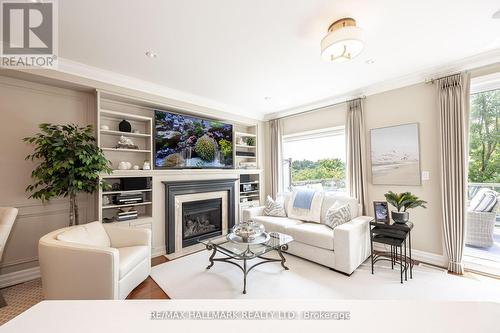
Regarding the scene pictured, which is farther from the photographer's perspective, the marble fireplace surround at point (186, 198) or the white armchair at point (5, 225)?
the marble fireplace surround at point (186, 198)

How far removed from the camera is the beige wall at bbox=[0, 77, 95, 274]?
245 cm

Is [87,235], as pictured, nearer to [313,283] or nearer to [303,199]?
[313,283]

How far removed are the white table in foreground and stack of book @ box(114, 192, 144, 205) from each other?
2.70 m

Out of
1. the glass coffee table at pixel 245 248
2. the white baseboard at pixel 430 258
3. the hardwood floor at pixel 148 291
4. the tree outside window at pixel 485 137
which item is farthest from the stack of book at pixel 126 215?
the tree outside window at pixel 485 137

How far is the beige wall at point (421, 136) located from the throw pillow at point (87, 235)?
3.74 m

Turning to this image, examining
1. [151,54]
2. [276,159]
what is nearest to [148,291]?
[151,54]

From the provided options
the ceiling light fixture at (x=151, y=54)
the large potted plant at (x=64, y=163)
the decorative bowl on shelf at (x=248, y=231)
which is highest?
the ceiling light fixture at (x=151, y=54)

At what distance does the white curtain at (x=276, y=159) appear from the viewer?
4.74 meters

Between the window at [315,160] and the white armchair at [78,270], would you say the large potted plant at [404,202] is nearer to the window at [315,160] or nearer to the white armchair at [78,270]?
the window at [315,160]

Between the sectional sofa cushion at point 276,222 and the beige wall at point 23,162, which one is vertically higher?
the beige wall at point 23,162

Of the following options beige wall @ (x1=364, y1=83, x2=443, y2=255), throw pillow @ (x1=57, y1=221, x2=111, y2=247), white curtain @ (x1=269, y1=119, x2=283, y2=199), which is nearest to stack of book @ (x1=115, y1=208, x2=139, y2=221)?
throw pillow @ (x1=57, y1=221, x2=111, y2=247)

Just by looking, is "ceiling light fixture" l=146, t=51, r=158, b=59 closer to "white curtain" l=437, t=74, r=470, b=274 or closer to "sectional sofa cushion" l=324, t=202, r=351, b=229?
"sectional sofa cushion" l=324, t=202, r=351, b=229

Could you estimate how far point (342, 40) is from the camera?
5.93 feet

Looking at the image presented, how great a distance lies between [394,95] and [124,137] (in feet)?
13.4
